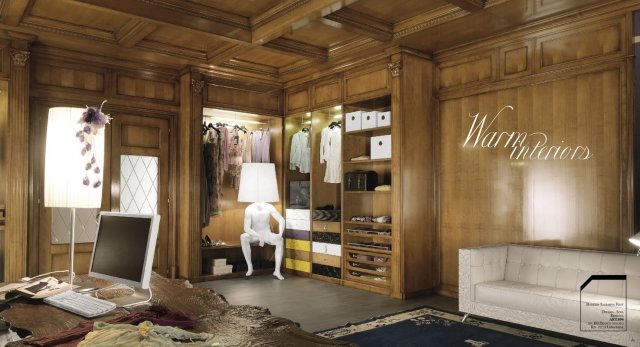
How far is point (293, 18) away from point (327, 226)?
9.21ft

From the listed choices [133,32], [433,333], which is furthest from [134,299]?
[133,32]

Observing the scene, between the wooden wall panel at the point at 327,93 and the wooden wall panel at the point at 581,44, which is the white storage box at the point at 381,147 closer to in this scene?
the wooden wall panel at the point at 327,93

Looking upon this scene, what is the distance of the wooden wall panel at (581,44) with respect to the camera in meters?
4.16

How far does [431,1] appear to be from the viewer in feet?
14.6

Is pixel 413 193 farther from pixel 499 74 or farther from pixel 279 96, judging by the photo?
pixel 279 96

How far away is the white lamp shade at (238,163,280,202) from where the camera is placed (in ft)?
21.1

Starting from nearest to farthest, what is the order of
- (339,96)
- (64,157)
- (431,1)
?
(64,157) < (431,1) < (339,96)

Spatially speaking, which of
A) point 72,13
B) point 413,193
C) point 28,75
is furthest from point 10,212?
point 413,193

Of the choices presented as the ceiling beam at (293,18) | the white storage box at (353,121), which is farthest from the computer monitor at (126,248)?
the white storage box at (353,121)

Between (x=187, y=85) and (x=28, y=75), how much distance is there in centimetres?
177

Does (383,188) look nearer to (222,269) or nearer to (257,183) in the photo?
(257,183)

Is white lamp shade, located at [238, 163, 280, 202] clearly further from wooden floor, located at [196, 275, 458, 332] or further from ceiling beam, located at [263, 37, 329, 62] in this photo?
ceiling beam, located at [263, 37, 329, 62]

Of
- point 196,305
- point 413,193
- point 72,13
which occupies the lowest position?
point 196,305

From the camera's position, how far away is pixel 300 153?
6816 millimetres
